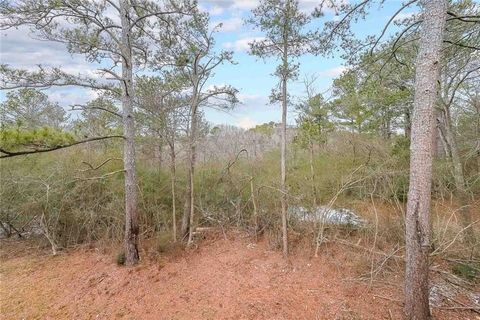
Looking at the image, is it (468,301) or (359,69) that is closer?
(468,301)

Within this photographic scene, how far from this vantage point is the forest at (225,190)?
3.79 m

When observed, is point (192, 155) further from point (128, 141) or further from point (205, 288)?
point (205, 288)

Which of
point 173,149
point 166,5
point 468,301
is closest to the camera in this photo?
point 468,301

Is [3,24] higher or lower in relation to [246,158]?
higher

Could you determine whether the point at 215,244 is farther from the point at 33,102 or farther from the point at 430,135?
the point at 33,102

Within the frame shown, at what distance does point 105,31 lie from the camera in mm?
4855

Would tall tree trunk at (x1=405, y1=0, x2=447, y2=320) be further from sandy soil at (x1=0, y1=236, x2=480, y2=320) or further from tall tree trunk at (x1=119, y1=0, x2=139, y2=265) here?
tall tree trunk at (x1=119, y1=0, x2=139, y2=265)

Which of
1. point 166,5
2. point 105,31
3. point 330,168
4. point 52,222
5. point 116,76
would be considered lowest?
point 52,222

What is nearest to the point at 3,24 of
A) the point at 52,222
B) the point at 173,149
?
the point at 173,149

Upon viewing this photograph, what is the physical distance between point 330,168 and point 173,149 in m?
4.26

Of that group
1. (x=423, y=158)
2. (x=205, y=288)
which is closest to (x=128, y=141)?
(x=205, y=288)

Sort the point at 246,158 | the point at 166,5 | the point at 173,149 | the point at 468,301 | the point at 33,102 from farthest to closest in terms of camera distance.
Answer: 1. the point at 33,102
2. the point at 246,158
3. the point at 173,149
4. the point at 166,5
5. the point at 468,301

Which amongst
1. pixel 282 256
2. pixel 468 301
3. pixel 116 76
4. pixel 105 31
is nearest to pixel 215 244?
pixel 282 256

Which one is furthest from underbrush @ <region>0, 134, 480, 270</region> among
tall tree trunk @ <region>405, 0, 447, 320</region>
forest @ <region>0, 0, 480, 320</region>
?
tall tree trunk @ <region>405, 0, 447, 320</region>
